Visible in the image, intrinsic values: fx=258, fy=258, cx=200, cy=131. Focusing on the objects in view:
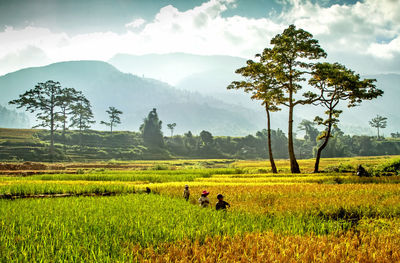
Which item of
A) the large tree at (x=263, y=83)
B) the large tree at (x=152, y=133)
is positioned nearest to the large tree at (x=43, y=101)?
the large tree at (x=152, y=133)

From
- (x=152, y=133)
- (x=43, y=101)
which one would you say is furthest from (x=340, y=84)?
(x=152, y=133)

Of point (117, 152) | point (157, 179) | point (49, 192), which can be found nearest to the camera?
point (49, 192)

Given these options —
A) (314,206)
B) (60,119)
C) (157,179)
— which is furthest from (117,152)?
(314,206)

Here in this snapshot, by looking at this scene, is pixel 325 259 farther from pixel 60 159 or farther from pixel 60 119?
pixel 60 119

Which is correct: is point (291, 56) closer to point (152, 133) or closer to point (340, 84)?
point (340, 84)

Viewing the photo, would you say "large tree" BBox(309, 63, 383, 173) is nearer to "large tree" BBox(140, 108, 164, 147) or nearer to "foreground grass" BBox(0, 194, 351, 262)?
"foreground grass" BBox(0, 194, 351, 262)

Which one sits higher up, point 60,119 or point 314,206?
point 60,119

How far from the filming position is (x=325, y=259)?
446cm

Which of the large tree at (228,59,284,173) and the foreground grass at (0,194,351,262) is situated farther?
the large tree at (228,59,284,173)

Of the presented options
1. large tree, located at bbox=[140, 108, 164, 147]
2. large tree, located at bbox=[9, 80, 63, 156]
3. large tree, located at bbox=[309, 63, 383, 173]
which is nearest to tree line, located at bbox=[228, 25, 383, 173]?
large tree, located at bbox=[309, 63, 383, 173]

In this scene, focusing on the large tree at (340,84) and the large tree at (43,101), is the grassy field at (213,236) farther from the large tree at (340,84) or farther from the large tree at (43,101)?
the large tree at (43,101)

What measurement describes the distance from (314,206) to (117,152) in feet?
250

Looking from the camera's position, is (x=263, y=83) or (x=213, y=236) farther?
(x=263, y=83)

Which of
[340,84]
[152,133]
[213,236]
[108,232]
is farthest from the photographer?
[152,133]
